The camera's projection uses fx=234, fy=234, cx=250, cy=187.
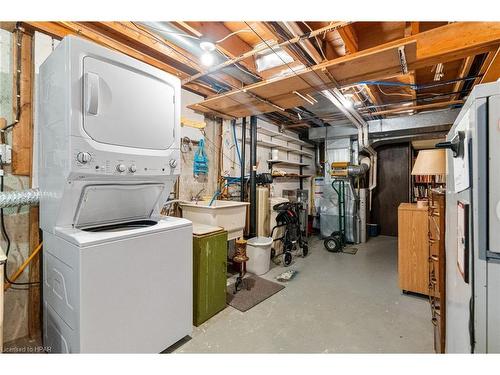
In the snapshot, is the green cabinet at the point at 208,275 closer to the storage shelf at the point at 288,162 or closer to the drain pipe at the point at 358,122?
the drain pipe at the point at 358,122

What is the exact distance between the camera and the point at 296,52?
6.43 feet

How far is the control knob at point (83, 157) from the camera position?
1.32 metres

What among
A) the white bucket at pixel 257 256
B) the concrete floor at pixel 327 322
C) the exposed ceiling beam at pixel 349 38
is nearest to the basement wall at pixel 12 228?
the concrete floor at pixel 327 322

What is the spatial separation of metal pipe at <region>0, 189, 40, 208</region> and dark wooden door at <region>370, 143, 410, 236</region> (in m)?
6.42

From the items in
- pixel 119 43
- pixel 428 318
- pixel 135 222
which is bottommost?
pixel 428 318

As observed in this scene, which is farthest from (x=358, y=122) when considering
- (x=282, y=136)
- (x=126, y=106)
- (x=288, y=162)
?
(x=126, y=106)

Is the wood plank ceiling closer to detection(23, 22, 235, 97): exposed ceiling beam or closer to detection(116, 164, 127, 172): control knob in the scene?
detection(23, 22, 235, 97): exposed ceiling beam

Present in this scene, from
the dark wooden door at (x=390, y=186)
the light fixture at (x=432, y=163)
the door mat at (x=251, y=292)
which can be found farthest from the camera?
the dark wooden door at (x=390, y=186)

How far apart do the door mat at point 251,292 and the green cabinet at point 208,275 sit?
199 mm

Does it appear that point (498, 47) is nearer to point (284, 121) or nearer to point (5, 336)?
point (284, 121)

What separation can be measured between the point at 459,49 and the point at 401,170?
14.5 ft

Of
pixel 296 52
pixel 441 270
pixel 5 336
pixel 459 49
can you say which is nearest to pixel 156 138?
pixel 296 52

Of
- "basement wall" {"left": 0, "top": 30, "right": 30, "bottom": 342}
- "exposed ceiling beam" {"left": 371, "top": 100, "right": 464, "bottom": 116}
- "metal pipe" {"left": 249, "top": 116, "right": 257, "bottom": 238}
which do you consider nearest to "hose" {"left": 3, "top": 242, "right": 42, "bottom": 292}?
"basement wall" {"left": 0, "top": 30, "right": 30, "bottom": 342}

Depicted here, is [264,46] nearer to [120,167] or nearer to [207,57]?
[207,57]
